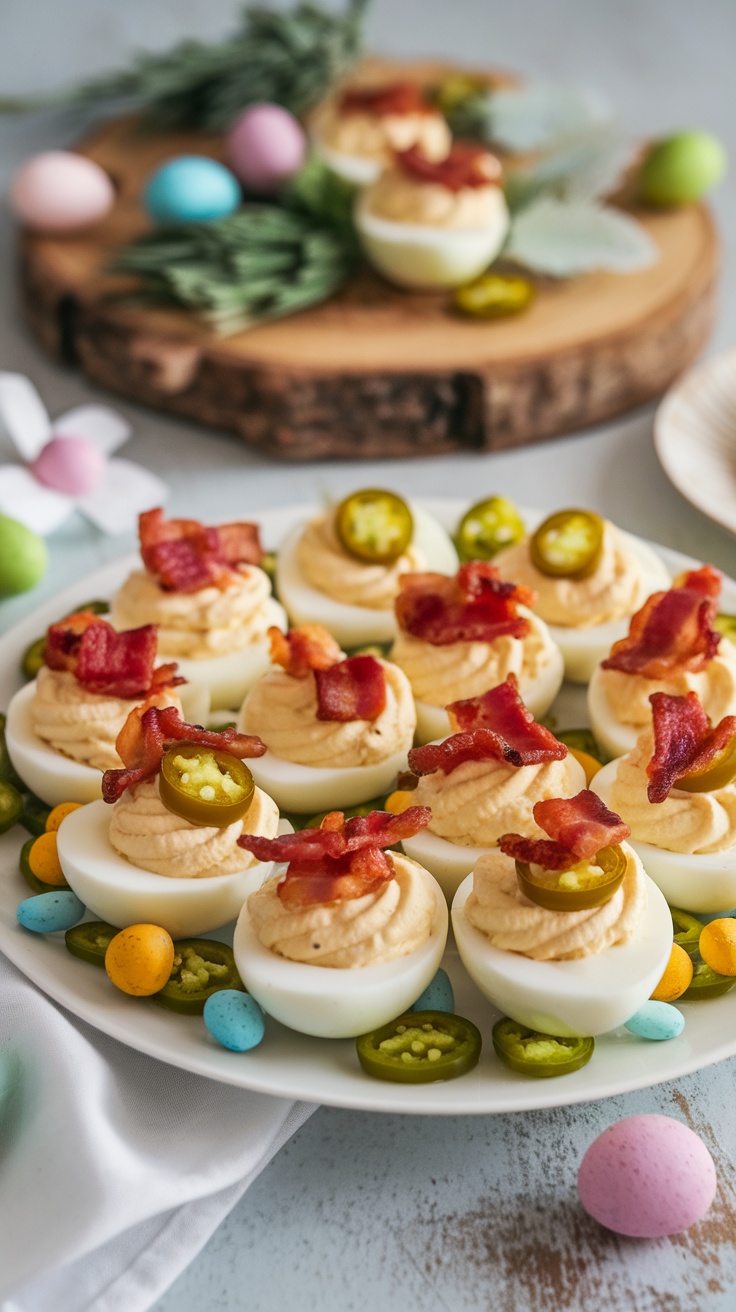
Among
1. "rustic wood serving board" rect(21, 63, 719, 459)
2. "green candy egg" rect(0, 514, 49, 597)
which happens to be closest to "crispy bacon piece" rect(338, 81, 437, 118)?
"rustic wood serving board" rect(21, 63, 719, 459)

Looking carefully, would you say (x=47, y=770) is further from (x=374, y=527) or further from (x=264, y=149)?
(x=264, y=149)

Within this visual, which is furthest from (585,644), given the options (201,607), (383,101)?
(383,101)

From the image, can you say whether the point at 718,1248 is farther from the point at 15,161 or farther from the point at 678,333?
the point at 15,161

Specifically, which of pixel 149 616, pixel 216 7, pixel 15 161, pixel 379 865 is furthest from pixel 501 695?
pixel 216 7

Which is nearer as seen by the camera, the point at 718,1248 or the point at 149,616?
the point at 718,1248

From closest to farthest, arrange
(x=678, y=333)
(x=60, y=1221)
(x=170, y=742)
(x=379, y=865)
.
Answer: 1. (x=60, y=1221)
2. (x=379, y=865)
3. (x=170, y=742)
4. (x=678, y=333)

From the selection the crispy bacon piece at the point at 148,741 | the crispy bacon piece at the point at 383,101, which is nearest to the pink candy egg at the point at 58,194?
the crispy bacon piece at the point at 383,101

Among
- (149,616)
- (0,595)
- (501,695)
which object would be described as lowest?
(0,595)

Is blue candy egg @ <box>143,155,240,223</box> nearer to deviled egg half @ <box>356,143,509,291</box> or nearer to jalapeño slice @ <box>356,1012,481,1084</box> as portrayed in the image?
deviled egg half @ <box>356,143,509,291</box>
